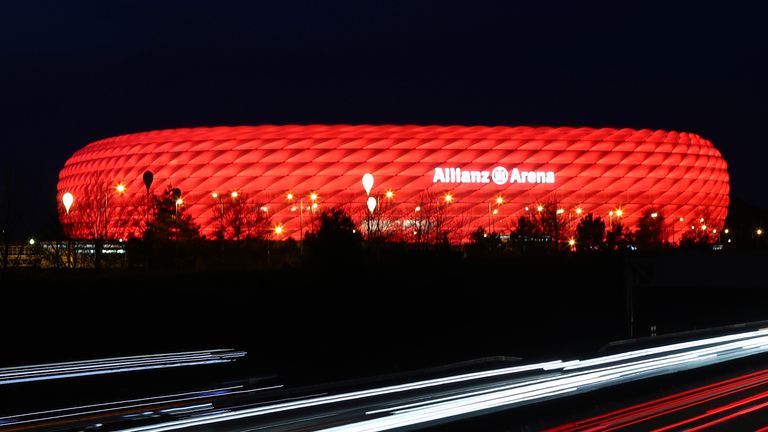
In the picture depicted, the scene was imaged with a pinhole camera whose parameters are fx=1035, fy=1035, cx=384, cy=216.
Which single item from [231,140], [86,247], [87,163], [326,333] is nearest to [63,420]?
[326,333]

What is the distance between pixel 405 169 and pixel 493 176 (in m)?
9.43

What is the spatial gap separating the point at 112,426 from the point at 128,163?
102 m

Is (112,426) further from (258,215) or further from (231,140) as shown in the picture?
(231,140)

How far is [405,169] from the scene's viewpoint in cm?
10331

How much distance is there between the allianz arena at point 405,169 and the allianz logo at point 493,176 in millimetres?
102

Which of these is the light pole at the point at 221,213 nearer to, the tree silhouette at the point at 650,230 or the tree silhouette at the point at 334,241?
the tree silhouette at the point at 334,241

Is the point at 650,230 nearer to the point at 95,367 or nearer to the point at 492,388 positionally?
the point at 95,367

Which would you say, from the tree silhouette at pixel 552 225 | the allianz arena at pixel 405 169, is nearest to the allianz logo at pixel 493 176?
the allianz arena at pixel 405 169

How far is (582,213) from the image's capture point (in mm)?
104188

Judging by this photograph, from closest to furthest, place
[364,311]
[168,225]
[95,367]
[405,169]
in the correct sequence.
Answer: [95,367] → [364,311] → [168,225] → [405,169]

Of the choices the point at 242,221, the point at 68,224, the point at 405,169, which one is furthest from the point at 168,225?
the point at 405,169

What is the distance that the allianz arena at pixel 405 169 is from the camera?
335 ft

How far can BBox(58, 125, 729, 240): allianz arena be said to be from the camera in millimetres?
102062

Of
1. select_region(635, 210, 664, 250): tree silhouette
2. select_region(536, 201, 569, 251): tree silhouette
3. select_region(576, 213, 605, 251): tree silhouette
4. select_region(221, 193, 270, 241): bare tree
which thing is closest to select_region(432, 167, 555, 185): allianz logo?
select_region(635, 210, 664, 250): tree silhouette
